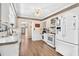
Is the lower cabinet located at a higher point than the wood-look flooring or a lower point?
higher

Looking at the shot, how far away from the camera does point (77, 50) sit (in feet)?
11.2

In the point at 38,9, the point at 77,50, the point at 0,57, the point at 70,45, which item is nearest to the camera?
the point at 0,57

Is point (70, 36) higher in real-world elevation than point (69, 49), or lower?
higher

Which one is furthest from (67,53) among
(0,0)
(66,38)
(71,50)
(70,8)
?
(0,0)

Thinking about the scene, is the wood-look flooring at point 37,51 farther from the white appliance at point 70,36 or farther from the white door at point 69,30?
the white door at point 69,30

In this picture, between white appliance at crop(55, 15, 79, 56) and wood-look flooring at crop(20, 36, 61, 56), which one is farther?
wood-look flooring at crop(20, 36, 61, 56)

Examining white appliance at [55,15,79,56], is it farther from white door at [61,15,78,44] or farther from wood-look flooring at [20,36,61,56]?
wood-look flooring at [20,36,61,56]

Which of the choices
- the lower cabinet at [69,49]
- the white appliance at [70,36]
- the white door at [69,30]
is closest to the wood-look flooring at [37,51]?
the lower cabinet at [69,49]

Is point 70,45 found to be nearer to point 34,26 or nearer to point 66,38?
point 66,38

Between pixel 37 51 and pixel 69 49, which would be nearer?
pixel 69 49

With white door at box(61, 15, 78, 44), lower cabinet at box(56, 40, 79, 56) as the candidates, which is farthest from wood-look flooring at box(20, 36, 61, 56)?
white door at box(61, 15, 78, 44)

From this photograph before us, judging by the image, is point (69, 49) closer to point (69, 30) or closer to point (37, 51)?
point (69, 30)

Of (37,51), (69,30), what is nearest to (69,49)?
(69,30)

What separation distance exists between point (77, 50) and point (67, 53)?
50 centimetres
